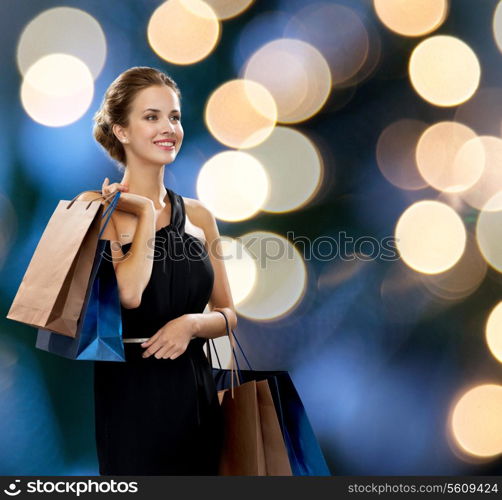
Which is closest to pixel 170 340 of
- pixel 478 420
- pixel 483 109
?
pixel 478 420

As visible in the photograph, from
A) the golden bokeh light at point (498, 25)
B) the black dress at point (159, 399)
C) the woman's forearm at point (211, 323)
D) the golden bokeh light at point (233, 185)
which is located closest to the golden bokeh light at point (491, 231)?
the golden bokeh light at point (498, 25)

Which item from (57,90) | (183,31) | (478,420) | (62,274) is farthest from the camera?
(478,420)

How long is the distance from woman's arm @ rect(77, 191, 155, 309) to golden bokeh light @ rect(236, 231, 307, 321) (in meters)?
0.85

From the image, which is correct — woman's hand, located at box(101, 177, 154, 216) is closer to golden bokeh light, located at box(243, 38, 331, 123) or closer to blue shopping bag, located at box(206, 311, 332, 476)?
blue shopping bag, located at box(206, 311, 332, 476)

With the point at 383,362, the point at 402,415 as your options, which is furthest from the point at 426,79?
the point at 402,415

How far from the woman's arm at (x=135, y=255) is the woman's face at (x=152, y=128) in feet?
0.64

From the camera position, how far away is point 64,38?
6.83ft

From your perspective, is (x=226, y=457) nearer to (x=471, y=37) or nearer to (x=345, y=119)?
(x=345, y=119)

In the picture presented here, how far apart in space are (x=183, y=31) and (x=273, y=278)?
1002 millimetres

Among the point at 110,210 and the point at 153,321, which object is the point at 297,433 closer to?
the point at 153,321

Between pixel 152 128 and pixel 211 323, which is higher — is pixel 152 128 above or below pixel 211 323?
above

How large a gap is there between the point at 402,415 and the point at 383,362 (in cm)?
22

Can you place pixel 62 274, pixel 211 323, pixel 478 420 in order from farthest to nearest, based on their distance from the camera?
pixel 478 420
pixel 211 323
pixel 62 274

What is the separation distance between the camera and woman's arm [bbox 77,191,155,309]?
1413 millimetres
